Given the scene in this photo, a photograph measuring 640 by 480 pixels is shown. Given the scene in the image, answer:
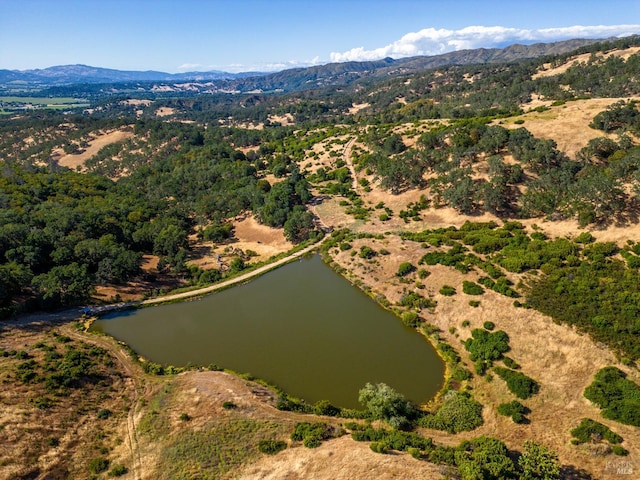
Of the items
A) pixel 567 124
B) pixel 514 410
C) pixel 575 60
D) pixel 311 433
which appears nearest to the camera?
pixel 311 433

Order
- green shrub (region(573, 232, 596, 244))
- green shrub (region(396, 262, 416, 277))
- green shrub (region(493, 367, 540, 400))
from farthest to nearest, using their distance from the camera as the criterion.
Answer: green shrub (region(396, 262, 416, 277))
green shrub (region(573, 232, 596, 244))
green shrub (region(493, 367, 540, 400))

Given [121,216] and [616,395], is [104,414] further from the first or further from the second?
[121,216]

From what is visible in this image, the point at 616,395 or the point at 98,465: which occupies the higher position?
the point at 616,395

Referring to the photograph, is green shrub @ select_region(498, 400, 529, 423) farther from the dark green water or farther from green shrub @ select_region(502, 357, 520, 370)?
the dark green water

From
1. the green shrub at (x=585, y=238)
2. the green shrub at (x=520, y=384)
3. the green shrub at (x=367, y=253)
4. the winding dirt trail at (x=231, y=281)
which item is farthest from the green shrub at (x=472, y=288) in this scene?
the winding dirt trail at (x=231, y=281)

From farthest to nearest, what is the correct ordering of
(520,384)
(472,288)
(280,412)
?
(472,288) → (520,384) → (280,412)

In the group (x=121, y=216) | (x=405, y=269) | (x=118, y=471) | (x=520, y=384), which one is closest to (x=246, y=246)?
(x=121, y=216)

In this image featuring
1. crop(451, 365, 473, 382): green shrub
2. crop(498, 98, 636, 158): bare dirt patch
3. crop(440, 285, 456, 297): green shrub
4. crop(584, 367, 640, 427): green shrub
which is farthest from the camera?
crop(498, 98, 636, 158): bare dirt patch

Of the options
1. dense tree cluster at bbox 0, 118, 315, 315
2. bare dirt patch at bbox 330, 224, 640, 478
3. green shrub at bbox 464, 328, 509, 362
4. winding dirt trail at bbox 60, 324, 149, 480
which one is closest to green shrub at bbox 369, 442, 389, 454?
bare dirt patch at bbox 330, 224, 640, 478
